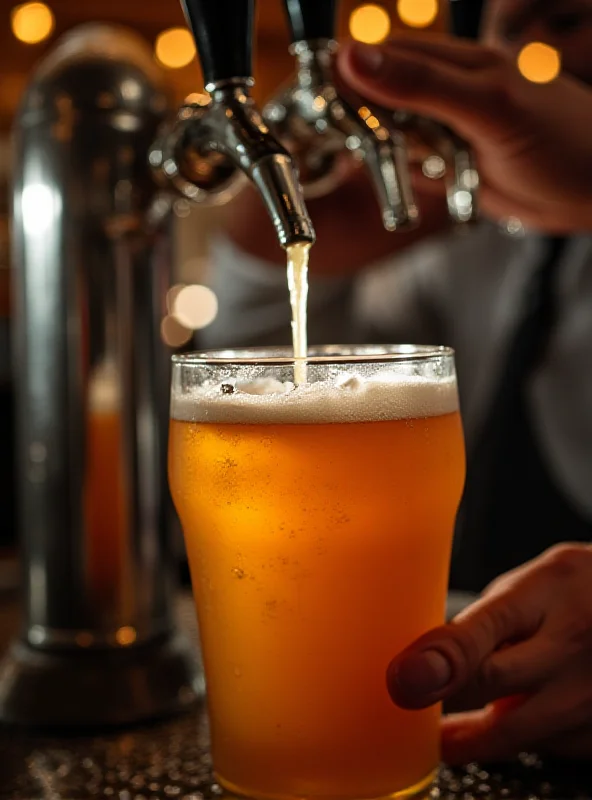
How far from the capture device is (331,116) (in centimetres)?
74

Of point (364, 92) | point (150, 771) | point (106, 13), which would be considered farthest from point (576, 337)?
point (106, 13)

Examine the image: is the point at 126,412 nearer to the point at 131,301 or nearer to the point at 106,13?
the point at 131,301

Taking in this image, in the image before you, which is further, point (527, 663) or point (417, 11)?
point (417, 11)

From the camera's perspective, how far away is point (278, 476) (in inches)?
22.4

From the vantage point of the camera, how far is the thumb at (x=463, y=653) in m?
0.58

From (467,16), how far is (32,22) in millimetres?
→ 3002

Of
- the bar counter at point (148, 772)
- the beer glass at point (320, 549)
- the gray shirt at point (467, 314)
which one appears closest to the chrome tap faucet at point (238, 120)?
the beer glass at point (320, 549)

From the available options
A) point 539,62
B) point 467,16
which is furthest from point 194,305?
point 467,16

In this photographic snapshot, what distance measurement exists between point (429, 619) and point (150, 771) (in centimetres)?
24

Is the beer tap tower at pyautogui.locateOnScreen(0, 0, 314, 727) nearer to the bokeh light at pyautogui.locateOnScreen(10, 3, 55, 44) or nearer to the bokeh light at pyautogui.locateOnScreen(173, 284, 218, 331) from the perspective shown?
the bokeh light at pyautogui.locateOnScreen(10, 3, 55, 44)

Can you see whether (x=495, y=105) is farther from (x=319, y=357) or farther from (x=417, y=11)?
(x=417, y=11)

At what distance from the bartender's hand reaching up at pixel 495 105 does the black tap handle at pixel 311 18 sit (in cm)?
3

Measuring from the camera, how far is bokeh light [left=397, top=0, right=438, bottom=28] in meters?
3.52

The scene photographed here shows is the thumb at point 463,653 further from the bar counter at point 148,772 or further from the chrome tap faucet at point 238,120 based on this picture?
the chrome tap faucet at point 238,120
